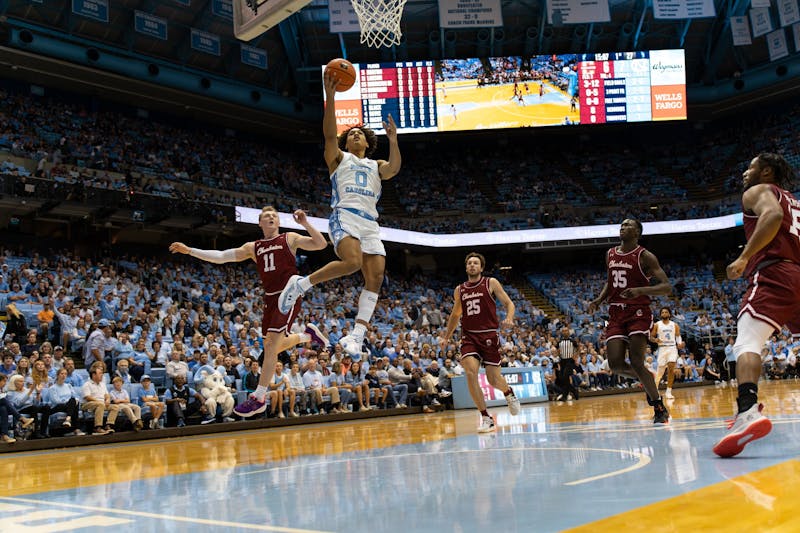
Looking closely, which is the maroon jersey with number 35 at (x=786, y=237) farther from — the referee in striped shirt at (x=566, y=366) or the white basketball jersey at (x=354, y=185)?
the referee in striped shirt at (x=566, y=366)

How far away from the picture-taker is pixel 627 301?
7.40 meters

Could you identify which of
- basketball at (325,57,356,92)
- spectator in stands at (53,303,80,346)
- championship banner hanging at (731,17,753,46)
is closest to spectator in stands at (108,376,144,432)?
spectator in stands at (53,303,80,346)

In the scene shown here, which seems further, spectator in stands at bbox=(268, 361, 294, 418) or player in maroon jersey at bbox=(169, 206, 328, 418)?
spectator in stands at bbox=(268, 361, 294, 418)

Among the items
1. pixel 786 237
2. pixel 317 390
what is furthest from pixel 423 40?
pixel 786 237

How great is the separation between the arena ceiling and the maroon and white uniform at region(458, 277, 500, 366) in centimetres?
2093

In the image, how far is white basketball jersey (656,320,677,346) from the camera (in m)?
12.6

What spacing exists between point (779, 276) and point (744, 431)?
974 millimetres

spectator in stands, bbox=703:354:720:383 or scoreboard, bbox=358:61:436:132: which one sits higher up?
scoreboard, bbox=358:61:436:132

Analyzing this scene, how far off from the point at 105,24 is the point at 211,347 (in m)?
16.2

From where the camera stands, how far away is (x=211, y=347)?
13164 millimetres

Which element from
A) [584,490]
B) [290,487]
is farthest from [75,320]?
[584,490]

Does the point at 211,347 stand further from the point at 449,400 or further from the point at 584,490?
the point at 584,490

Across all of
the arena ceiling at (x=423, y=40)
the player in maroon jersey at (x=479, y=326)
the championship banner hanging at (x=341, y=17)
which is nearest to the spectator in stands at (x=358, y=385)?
the player in maroon jersey at (x=479, y=326)

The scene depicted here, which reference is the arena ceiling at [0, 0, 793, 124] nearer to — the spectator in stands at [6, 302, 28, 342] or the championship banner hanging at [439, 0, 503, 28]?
the championship banner hanging at [439, 0, 503, 28]
